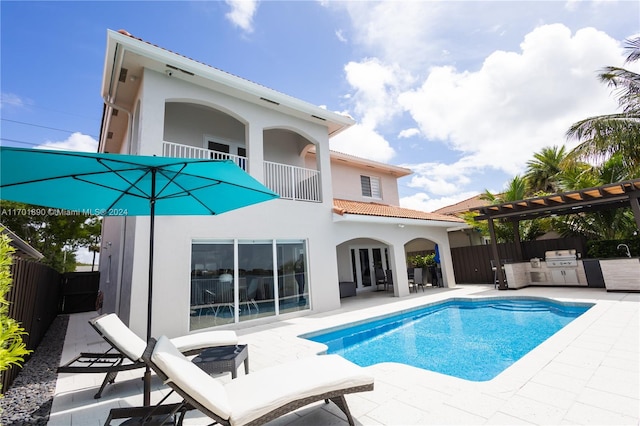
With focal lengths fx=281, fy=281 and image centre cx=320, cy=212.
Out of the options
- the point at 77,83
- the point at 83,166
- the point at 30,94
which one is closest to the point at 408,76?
the point at 83,166

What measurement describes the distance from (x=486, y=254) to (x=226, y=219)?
1541 cm

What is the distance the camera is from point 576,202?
12.0m

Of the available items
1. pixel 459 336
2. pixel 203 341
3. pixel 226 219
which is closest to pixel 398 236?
pixel 459 336

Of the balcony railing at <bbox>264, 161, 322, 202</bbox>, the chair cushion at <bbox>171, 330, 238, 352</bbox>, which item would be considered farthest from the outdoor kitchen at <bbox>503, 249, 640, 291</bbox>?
the chair cushion at <bbox>171, 330, 238, 352</bbox>

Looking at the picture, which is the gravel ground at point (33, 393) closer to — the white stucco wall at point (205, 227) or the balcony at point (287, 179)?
the white stucco wall at point (205, 227)

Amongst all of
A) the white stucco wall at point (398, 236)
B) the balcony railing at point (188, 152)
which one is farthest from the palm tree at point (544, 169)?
the balcony railing at point (188, 152)

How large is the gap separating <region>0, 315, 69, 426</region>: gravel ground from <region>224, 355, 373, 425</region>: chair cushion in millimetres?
2829

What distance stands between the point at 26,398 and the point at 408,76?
14.9 meters

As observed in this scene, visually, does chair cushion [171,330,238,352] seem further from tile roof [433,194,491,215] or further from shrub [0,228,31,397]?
tile roof [433,194,491,215]

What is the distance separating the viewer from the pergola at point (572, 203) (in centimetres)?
1059

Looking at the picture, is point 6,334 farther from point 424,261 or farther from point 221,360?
point 424,261

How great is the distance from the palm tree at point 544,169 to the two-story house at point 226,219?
16.8m

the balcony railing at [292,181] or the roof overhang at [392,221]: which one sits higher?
the balcony railing at [292,181]

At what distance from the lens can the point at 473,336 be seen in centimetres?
769
